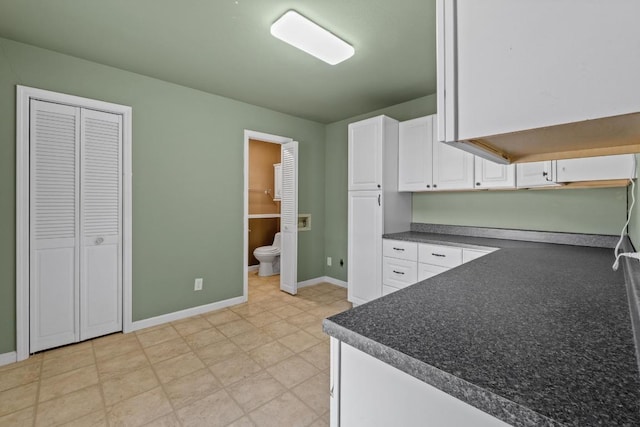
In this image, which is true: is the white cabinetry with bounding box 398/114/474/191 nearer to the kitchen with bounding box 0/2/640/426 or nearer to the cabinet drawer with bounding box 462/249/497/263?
the kitchen with bounding box 0/2/640/426

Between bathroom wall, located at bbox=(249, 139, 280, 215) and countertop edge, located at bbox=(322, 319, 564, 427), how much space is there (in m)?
4.74

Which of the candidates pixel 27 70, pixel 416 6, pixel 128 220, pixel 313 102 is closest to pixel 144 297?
pixel 128 220

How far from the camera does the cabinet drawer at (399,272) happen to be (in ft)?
9.47

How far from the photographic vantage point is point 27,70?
2.26 metres

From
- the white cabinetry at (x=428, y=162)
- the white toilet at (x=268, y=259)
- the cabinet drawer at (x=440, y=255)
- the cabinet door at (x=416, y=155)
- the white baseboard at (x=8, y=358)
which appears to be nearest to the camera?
the white baseboard at (x=8, y=358)

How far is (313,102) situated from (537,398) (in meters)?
3.47

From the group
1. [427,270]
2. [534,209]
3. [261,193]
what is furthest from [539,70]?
[261,193]

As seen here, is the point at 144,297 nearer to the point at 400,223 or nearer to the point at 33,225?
the point at 33,225

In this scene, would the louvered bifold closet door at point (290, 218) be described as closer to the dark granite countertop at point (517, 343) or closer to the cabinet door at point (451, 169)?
the cabinet door at point (451, 169)

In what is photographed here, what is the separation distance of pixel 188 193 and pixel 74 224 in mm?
972

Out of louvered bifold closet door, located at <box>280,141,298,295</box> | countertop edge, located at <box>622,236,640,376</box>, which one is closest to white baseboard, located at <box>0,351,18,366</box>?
louvered bifold closet door, located at <box>280,141,298,295</box>

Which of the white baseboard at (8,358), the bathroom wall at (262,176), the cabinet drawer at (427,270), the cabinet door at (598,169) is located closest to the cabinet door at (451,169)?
the cabinet drawer at (427,270)

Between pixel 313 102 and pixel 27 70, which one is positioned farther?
pixel 313 102

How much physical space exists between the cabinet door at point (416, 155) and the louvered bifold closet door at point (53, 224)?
3102 mm
